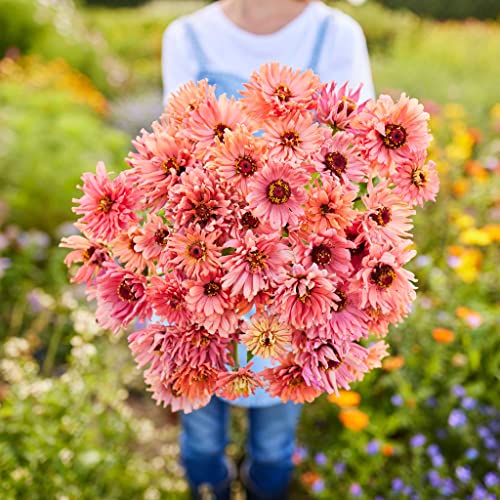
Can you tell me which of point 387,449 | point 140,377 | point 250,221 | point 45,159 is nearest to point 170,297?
point 250,221

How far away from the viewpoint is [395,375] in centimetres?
222

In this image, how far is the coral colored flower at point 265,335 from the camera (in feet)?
2.92

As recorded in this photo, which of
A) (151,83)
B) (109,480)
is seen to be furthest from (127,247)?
(151,83)

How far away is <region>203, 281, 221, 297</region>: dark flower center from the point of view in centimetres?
88

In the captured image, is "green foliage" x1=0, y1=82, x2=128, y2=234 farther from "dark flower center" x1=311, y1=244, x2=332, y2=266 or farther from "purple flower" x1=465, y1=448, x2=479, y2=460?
"dark flower center" x1=311, y1=244, x2=332, y2=266

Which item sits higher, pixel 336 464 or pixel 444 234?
pixel 444 234

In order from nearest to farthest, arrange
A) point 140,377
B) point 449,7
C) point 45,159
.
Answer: point 140,377 → point 45,159 → point 449,7

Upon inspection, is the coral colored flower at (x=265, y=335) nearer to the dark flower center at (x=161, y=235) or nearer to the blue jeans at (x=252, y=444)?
the dark flower center at (x=161, y=235)

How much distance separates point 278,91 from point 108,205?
1.12 ft

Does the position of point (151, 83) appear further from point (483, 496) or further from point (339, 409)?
point (483, 496)

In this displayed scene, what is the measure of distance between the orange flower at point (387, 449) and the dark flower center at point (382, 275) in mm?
1372

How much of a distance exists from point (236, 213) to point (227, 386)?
290mm

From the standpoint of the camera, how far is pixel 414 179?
93 centimetres

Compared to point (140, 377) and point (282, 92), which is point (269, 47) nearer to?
point (282, 92)
